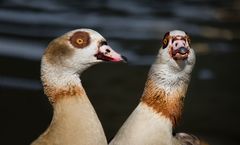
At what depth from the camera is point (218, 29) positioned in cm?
1310

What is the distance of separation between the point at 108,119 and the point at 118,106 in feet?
1.58

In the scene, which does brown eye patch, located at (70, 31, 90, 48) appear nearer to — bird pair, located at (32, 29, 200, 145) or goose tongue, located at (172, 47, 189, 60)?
bird pair, located at (32, 29, 200, 145)

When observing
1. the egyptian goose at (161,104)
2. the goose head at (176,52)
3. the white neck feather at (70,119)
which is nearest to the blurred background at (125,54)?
the egyptian goose at (161,104)

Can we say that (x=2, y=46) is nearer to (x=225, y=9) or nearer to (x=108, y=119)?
(x=108, y=119)

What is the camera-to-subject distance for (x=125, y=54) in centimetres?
1070

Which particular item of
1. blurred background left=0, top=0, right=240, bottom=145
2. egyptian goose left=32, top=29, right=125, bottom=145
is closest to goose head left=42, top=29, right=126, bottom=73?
egyptian goose left=32, top=29, right=125, bottom=145

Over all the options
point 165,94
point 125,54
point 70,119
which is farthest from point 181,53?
point 125,54

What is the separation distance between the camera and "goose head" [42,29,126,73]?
431cm

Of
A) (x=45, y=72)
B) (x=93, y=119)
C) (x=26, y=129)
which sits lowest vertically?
(x=26, y=129)

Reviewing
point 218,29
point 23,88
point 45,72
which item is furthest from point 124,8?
point 45,72

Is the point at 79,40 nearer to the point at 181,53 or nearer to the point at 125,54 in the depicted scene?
Result: the point at 181,53

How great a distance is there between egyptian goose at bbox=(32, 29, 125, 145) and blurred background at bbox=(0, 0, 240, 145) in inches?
116

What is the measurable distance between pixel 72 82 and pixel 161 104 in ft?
2.57

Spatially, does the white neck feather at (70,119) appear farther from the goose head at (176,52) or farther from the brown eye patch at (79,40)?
the goose head at (176,52)
